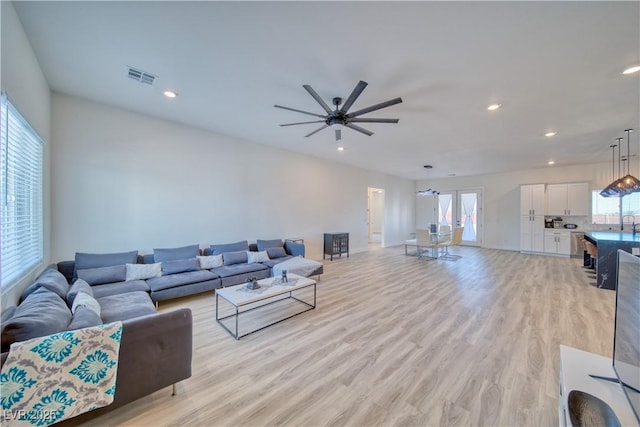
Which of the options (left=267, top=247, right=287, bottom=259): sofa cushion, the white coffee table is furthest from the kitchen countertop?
(left=267, top=247, right=287, bottom=259): sofa cushion

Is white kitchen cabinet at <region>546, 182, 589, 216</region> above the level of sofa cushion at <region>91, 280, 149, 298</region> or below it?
above

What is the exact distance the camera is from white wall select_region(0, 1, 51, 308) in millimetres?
1853

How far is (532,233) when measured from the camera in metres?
7.84

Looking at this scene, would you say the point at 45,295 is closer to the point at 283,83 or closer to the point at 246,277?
the point at 246,277

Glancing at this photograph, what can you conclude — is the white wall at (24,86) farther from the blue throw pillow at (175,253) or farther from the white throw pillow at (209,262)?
the white throw pillow at (209,262)

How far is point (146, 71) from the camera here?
2.72 meters

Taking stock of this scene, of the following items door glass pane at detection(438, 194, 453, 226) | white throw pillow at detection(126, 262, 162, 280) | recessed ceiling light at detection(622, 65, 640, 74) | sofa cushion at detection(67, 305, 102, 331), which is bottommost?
white throw pillow at detection(126, 262, 162, 280)

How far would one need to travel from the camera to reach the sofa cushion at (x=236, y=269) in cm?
402

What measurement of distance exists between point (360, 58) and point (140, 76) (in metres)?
2.58

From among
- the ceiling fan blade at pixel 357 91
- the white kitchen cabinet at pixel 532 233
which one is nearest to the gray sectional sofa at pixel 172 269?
the ceiling fan blade at pixel 357 91

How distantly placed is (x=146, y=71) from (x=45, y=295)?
2.44m

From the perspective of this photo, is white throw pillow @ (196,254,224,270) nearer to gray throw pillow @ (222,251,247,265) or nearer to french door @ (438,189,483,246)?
gray throw pillow @ (222,251,247,265)

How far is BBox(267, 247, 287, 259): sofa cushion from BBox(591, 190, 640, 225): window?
923 cm

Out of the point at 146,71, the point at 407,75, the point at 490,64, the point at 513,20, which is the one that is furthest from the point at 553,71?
the point at 146,71
